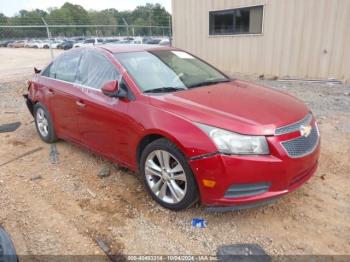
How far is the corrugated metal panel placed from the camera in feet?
29.3

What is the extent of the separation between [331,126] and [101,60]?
3.85 metres

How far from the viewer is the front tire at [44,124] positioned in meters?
4.88

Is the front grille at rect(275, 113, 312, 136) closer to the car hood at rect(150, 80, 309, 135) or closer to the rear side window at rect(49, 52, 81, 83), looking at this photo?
the car hood at rect(150, 80, 309, 135)

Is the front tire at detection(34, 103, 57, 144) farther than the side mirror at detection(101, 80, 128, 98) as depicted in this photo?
Yes

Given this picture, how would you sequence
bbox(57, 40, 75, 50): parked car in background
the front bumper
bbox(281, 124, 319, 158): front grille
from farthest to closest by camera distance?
bbox(57, 40, 75, 50): parked car in background → bbox(281, 124, 319, 158): front grille → the front bumper

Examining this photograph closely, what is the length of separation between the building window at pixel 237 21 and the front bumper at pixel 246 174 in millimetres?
8645

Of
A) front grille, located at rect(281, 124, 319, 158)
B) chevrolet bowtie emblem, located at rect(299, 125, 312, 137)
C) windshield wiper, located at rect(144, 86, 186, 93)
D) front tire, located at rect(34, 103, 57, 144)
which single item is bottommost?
front tire, located at rect(34, 103, 57, 144)

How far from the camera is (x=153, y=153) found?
3.14 meters

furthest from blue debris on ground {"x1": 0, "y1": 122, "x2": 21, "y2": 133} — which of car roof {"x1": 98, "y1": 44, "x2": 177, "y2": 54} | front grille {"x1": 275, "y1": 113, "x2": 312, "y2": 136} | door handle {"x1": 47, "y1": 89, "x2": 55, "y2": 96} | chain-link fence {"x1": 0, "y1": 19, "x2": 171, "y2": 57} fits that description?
chain-link fence {"x1": 0, "y1": 19, "x2": 171, "y2": 57}

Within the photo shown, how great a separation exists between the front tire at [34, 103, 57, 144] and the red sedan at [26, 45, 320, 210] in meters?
0.52

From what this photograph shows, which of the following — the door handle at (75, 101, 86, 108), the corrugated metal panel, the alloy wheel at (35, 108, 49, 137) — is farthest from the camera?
the corrugated metal panel

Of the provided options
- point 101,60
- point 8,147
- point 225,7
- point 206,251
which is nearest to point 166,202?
point 206,251

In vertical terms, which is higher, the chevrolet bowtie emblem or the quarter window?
the quarter window

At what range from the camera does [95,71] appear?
13.0 ft
